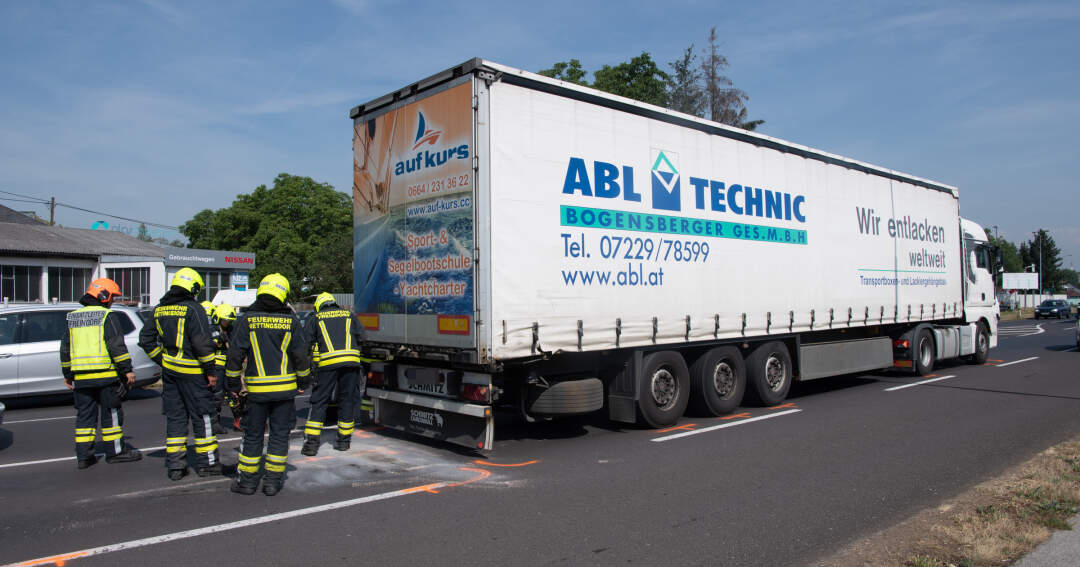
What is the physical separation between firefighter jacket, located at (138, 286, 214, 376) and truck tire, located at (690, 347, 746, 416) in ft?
18.2

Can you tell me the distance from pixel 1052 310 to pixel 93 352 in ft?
196

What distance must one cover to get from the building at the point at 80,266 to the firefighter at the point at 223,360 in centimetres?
1836

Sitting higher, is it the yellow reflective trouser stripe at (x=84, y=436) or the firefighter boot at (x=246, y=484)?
the yellow reflective trouser stripe at (x=84, y=436)

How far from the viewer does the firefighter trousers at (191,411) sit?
6.21 m

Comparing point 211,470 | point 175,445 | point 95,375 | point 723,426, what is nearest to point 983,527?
point 723,426

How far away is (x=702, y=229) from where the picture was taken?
866 centimetres

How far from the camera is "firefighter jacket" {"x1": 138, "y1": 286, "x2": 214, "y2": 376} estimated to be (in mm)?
6191

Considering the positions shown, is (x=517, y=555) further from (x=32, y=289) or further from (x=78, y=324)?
(x=32, y=289)

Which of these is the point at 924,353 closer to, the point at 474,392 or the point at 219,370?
the point at 474,392

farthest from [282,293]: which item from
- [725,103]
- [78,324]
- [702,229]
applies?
[725,103]

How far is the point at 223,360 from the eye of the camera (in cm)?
788

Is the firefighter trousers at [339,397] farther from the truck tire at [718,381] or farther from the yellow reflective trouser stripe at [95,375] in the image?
the truck tire at [718,381]

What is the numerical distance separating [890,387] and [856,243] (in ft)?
8.65

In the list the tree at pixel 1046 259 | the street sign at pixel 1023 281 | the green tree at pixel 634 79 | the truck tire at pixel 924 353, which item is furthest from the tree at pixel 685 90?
→ the tree at pixel 1046 259
